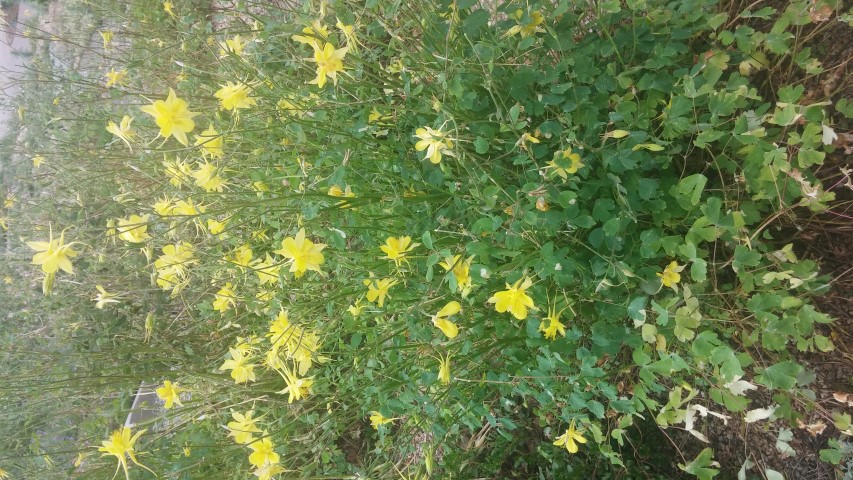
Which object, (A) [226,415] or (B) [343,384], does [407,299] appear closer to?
(B) [343,384]

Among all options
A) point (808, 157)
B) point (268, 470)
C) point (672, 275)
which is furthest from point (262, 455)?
point (808, 157)

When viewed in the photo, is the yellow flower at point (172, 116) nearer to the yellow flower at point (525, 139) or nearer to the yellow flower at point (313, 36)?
the yellow flower at point (313, 36)

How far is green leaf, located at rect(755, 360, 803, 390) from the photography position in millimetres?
1191

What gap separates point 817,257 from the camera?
5.38ft

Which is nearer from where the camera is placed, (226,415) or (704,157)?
(704,157)

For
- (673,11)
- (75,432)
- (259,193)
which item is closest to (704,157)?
(673,11)

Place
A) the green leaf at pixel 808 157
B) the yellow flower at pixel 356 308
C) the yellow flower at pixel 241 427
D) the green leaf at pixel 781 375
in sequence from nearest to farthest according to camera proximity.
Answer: the green leaf at pixel 781 375, the green leaf at pixel 808 157, the yellow flower at pixel 241 427, the yellow flower at pixel 356 308

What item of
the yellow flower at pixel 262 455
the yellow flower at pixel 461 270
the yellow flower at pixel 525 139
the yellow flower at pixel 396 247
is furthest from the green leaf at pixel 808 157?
the yellow flower at pixel 262 455

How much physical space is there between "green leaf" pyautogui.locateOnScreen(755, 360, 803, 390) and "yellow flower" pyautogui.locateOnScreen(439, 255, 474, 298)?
0.75 meters

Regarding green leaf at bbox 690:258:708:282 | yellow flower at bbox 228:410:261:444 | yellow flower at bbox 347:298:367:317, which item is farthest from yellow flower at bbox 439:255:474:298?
yellow flower at bbox 228:410:261:444

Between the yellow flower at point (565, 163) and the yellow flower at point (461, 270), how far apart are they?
1.11 feet

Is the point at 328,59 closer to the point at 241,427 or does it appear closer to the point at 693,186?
the point at 693,186

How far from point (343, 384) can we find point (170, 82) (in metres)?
2.19

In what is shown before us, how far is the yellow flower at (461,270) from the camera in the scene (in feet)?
4.66
